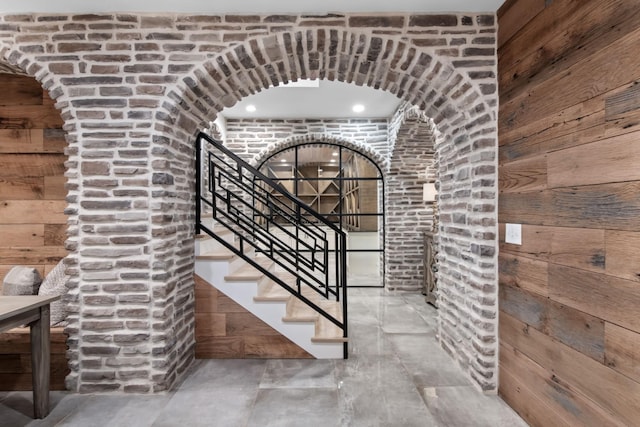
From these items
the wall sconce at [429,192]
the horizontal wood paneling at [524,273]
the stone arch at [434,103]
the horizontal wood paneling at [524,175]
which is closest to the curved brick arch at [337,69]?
the stone arch at [434,103]

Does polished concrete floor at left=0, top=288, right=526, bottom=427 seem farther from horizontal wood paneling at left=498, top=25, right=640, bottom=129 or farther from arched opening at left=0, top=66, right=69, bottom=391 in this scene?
horizontal wood paneling at left=498, top=25, right=640, bottom=129

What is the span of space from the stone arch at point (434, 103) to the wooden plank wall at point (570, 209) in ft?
0.33

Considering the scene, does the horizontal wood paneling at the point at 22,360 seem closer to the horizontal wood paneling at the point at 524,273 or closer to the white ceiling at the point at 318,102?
the white ceiling at the point at 318,102

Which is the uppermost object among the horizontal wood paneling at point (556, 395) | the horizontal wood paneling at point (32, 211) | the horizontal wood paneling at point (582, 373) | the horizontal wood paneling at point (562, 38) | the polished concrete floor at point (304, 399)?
the horizontal wood paneling at point (562, 38)

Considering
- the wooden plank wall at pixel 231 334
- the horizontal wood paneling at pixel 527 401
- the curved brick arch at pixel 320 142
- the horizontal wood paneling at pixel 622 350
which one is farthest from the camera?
the curved brick arch at pixel 320 142

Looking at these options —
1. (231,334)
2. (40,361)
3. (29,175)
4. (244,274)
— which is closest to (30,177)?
(29,175)

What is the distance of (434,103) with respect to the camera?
2537mm

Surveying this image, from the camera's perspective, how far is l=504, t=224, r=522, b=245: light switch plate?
2.05 m

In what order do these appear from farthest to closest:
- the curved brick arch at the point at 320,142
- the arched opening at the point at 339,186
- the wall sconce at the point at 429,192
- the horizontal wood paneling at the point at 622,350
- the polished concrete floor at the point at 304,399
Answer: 1. the arched opening at the point at 339,186
2. the curved brick arch at the point at 320,142
3. the wall sconce at the point at 429,192
4. the polished concrete floor at the point at 304,399
5. the horizontal wood paneling at the point at 622,350

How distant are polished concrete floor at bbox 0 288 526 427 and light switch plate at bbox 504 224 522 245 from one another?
1.11 m

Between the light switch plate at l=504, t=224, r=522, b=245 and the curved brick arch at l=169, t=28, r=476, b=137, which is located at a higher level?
the curved brick arch at l=169, t=28, r=476, b=137

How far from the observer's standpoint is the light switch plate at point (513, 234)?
2.05 meters

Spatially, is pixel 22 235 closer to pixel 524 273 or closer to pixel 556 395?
pixel 524 273

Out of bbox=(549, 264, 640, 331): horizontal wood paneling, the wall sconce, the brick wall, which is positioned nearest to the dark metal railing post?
the brick wall
